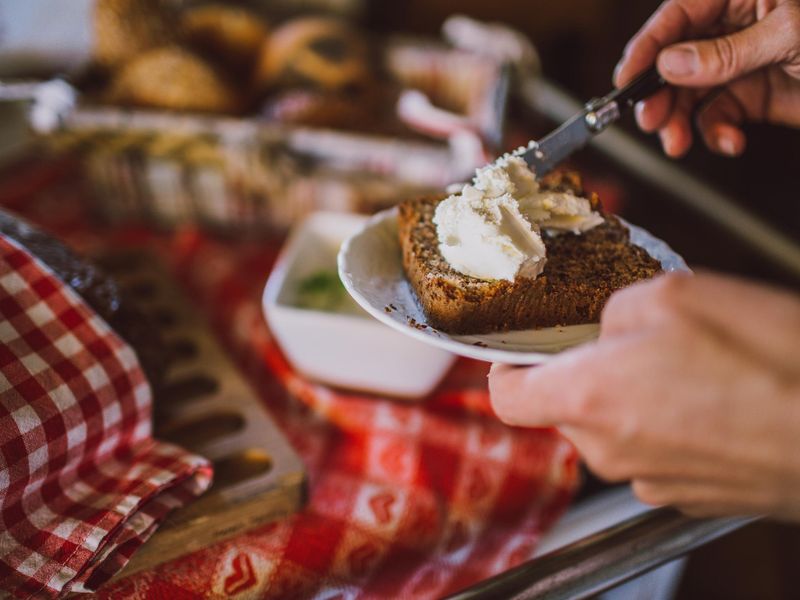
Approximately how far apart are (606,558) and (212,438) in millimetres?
440

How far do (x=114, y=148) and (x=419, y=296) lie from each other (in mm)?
711

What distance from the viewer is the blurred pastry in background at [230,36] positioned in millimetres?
1238

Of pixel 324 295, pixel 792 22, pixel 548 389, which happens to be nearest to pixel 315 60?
pixel 324 295

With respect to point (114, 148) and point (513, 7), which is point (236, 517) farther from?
point (513, 7)

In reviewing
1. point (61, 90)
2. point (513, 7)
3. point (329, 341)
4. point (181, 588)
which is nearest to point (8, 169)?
point (61, 90)

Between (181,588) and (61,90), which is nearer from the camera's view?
(181,588)

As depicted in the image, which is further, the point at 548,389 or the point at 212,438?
the point at 212,438

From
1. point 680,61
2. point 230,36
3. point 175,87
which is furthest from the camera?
point 230,36

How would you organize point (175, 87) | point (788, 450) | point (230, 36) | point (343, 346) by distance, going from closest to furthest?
point (788, 450) → point (343, 346) → point (175, 87) → point (230, 36)

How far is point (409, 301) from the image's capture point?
553mm

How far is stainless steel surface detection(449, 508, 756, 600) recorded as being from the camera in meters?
0.51

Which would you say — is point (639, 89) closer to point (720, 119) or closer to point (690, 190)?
point (720, 119)

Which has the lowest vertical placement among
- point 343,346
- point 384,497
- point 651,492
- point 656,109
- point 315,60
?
point 384,497

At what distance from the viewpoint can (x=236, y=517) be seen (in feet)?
2.03
